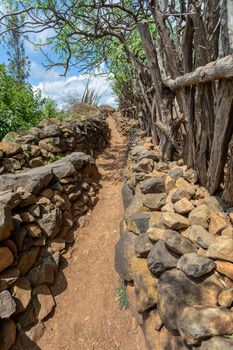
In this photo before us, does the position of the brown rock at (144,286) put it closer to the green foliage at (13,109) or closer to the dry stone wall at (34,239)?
the dry stone wall at (34,239)

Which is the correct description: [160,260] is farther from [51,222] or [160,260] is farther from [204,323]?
[51,222]

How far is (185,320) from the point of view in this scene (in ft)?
5.04

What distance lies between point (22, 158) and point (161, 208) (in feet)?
8.55

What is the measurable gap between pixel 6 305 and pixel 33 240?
0.81 metres

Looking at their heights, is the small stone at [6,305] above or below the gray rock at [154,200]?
below

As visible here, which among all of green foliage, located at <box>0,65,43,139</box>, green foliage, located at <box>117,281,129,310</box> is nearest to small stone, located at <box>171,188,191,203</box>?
green foliage, located at <box>117,281,129,310</box>

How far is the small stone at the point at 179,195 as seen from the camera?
2560 millimetres

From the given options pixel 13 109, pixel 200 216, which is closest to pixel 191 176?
pixel 200 216

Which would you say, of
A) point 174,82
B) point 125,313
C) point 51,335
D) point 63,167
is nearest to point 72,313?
point 51,335

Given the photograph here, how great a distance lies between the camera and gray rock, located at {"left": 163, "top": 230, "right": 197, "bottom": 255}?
1.96 m

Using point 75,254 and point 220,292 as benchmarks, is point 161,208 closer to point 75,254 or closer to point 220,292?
point 220,292

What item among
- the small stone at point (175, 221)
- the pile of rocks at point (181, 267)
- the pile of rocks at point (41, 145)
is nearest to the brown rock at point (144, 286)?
the pile of rocks at point (181, 267)

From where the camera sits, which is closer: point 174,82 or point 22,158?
point 174,82

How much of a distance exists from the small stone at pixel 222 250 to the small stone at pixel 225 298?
216 millimetres
